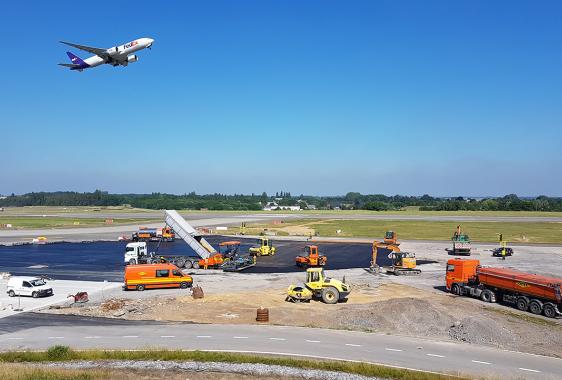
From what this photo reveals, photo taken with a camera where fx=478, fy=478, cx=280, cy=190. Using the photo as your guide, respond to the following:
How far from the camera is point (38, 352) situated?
78.2 feet

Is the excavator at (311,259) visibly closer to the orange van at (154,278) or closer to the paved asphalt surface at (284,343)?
the orange van at (154,278)

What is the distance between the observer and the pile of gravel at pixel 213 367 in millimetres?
21031

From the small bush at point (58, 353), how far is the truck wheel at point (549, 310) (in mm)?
29755

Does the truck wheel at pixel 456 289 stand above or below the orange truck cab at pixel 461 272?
below

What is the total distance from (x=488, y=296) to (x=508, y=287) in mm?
1933

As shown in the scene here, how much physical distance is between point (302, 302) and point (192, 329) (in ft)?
31.6

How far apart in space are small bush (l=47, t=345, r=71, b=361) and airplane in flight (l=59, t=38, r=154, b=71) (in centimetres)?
2779

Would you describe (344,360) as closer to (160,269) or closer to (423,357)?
(423,357)

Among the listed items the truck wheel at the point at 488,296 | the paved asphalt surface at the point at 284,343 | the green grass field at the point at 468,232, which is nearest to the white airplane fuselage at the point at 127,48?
the paved asphalt surface at the point at 284,343

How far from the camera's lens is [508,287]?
1379 inches

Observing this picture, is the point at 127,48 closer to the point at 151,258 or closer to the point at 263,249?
the point at 151,258

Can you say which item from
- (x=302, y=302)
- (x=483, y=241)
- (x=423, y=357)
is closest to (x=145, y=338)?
(x=302, y=302)

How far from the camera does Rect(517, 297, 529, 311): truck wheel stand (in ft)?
110

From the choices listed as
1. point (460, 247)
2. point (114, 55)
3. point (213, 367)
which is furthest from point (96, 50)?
point (460, 247)
